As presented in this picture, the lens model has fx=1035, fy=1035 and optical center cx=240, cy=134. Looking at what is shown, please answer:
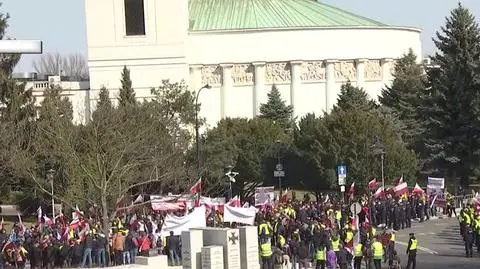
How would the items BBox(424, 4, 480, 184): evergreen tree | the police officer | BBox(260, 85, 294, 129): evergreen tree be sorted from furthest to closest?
BBox(260, 85, 294, 129): evergreen tree → BBox(424, 4, 480, 184): evergreen tree → the police officer

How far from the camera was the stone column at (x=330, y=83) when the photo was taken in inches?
3602

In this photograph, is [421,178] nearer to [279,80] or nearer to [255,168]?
[255,168]

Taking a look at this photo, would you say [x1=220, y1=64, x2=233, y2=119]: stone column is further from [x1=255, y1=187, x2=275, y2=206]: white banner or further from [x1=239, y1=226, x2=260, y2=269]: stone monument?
[x1=239, y1=226, x2=260, y2=269]: stone monument

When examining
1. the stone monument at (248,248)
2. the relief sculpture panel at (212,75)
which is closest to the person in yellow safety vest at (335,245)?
the stone monument at (248,248)

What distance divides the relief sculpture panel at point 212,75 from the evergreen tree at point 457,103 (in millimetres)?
37416

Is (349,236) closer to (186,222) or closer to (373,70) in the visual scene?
(186,222)

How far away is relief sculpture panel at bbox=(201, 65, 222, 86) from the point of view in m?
92.4

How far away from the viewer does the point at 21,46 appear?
1302 centimetres

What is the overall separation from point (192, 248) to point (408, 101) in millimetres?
49337

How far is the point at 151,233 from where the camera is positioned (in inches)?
Answer: 1275

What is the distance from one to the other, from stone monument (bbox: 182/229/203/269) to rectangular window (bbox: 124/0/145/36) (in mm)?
65937

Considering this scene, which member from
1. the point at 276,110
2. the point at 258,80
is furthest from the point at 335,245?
the point at 258,80

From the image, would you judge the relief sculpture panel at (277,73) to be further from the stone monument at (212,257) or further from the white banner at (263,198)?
the stone monument at (212,257)

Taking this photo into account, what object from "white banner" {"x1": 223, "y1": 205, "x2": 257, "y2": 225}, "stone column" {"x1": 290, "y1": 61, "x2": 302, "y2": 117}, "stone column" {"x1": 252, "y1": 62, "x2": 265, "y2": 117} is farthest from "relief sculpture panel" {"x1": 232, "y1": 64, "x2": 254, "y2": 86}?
"white banner" {"x1": 223, "y1": 205, "x2": 257, "y2": 225}
